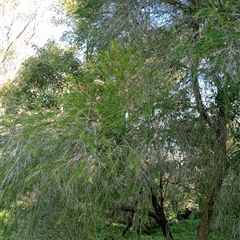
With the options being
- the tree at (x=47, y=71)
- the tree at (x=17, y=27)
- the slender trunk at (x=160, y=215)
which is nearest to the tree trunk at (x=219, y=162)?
the slender trunk at (x=160, y=215)

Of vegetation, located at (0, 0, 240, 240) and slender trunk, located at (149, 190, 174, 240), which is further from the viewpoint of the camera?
slender trunk, located at (149, 190, 174, 240)

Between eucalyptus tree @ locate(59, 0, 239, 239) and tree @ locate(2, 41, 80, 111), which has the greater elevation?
tree @ locate(2, 41, 80, 111)

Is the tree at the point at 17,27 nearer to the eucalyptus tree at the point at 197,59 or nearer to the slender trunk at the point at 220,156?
the eucalyptus tree at the point at 197,59

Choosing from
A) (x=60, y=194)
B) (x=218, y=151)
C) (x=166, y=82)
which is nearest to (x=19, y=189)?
(x=60, y=194)

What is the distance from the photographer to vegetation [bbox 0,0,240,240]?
2824mm

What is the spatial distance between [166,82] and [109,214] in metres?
1.53

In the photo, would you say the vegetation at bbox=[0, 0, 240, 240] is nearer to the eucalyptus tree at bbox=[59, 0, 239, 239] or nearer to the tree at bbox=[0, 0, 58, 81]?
the eucalyptus tree at bbox=[59, 0, 239, 239]

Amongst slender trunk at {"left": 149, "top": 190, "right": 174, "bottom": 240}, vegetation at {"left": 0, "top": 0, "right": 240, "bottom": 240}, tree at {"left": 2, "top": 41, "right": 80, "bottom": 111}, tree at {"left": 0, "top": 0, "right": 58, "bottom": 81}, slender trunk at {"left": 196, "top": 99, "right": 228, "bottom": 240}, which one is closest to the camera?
vegetation at {"left": 0, "top": 0, "right": 240, "bottom": 240}

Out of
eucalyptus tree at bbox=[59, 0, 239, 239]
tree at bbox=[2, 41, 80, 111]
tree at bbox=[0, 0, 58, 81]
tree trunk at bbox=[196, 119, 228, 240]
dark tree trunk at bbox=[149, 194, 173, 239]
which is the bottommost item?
dark tree trunk at bbox=[149, 194, 173, 239]

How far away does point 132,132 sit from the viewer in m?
3.18

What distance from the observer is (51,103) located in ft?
12.5

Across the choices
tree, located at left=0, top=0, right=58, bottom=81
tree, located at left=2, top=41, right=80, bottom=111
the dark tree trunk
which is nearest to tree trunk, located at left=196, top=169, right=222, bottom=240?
the dark tree trunk

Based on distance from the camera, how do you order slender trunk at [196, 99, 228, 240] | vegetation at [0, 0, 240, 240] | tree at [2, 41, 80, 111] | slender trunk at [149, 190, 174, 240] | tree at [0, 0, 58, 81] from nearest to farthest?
vegetation at [0, 0, 240, 240], slender trunk at [196, 99, 228, 240], slender trunk at [149, 190, 174, 240], tree at [2, 41, 80, 111], tree at [0, 0, 58, 81]

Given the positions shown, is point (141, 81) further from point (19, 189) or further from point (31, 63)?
point (31, 63)
